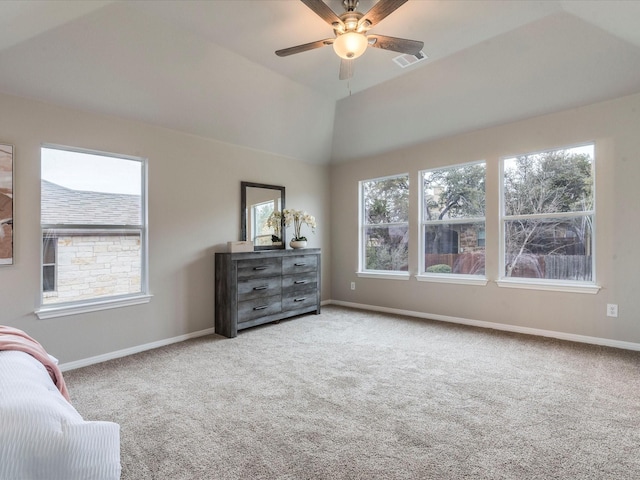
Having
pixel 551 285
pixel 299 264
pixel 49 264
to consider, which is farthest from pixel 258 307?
pixel 551 285

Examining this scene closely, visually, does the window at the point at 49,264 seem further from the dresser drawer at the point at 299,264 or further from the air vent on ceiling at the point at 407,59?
the air vent on ceiling at the point at 407,59

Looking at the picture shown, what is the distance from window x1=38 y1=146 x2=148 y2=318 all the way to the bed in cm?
234

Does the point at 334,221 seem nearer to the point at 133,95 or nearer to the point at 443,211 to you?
the point at 443,211

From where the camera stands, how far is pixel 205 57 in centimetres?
319

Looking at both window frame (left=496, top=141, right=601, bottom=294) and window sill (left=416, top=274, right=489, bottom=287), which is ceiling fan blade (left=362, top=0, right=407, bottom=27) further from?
window sill (left=416, top=274, right=489, bottom=287)

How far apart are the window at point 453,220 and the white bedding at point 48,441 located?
14.0 feet

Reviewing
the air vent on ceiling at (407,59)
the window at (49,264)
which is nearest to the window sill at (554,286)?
the air vent on ceiling at (407,59)

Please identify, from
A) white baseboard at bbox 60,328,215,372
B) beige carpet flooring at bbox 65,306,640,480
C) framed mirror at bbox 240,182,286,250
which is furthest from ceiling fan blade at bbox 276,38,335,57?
white baseboard at bbox 60,328,215,372

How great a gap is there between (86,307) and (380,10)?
11.5 ft

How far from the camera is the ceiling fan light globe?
225 cm

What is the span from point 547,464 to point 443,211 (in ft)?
11.0

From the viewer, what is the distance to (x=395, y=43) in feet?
7.95

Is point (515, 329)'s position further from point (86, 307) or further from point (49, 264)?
point (49, 264)

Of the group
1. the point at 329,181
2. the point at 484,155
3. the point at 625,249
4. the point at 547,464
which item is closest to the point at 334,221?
the point at 329,181
